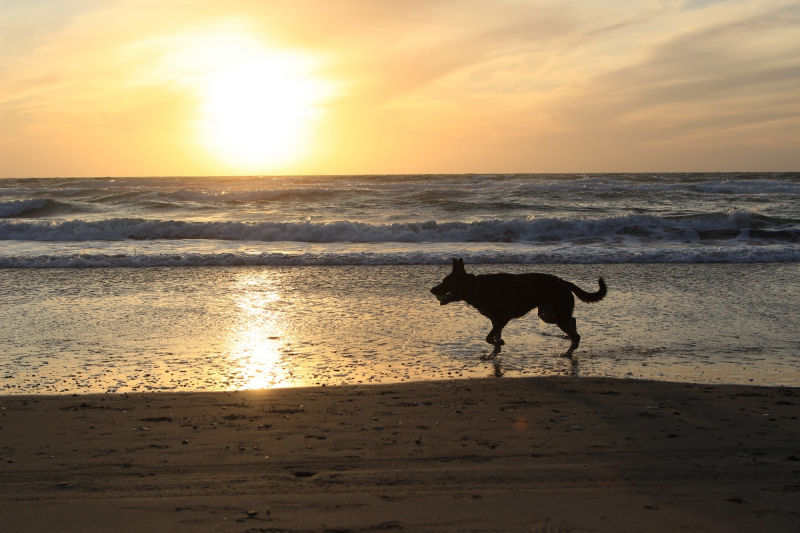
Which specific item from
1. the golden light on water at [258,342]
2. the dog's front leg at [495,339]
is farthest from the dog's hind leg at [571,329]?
the golden light on water at [258,342]

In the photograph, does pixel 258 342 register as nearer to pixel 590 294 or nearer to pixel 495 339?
pixel 495 339

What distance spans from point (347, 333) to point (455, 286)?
1.32 metres

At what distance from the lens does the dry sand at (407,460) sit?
2.90 meters

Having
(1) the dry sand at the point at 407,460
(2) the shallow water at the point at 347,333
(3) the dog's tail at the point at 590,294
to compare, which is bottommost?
(1) the dry sand at the point at 407,460

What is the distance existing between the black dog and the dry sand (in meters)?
1.37

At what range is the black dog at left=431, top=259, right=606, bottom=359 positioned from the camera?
6160mm

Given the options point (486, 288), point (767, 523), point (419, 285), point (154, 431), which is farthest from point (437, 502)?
point (419, 285)

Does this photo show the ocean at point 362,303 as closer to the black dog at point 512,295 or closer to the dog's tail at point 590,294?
the black dog at point 512,295

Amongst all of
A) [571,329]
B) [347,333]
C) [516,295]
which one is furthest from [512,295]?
[347,333]

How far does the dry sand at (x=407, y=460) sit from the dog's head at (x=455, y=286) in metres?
1.57

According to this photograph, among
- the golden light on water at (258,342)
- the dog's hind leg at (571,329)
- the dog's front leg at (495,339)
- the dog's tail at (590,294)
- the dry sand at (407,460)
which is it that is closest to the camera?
the dry sand at (407,460)

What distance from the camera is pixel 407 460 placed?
3.50m

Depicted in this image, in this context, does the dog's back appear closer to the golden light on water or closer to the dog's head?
the dog's head

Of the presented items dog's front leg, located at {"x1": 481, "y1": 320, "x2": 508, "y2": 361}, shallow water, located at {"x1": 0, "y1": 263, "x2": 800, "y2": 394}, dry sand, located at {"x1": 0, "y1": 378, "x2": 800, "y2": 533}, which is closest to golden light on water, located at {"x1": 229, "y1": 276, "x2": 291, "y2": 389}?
shallow water, located at {"x1": 0, "y1": 263, "x2": 800, "y2": 394}
